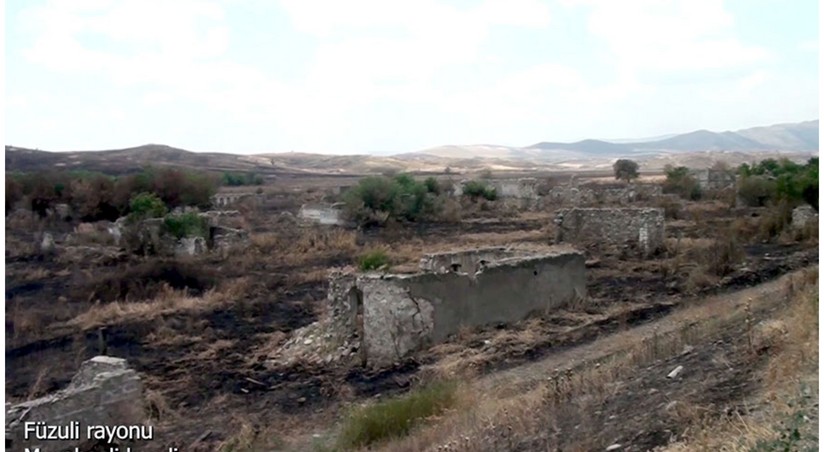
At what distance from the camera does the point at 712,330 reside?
9.62m

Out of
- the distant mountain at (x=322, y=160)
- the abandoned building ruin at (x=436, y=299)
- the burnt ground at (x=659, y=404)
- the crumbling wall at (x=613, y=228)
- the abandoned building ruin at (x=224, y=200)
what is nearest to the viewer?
the burnt ground at (x=659, y=404)

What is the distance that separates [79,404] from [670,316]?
8.61 metres

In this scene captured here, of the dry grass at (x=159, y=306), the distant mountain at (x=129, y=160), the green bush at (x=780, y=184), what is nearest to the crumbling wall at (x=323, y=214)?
the dry grass at (x=159, y=306)

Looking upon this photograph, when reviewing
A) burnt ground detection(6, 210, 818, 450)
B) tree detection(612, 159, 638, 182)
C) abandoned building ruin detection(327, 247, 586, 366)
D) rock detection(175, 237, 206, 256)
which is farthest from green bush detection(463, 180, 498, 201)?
abandoned building ruin detection(327, 247, 586, 366)

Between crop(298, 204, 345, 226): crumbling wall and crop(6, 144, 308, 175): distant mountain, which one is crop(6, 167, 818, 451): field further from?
crop(6, 144, 308, 175): distant mountain

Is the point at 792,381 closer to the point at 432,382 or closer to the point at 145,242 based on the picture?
the point at 432,382

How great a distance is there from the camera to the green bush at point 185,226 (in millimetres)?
23906

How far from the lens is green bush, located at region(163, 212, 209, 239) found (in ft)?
78.4

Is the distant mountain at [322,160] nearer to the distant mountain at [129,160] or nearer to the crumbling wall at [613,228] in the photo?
the distant mountain at [129,160]

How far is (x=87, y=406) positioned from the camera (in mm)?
8172

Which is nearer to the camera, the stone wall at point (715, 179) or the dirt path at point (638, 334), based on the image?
the dirt path at point (638, 334)

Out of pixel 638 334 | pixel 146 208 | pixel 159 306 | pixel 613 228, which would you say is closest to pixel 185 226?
pixel 146 208

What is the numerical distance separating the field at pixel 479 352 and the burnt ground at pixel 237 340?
4 cm

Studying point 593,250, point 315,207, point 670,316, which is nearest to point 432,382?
point 670,316
